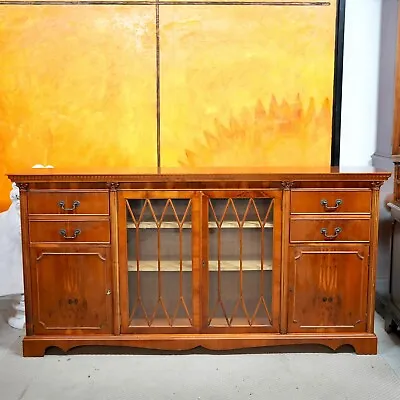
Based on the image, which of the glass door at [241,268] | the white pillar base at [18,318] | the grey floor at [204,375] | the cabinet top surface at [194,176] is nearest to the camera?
the grey floor at [204,375]

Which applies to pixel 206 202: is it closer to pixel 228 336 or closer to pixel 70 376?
pixel 228 336

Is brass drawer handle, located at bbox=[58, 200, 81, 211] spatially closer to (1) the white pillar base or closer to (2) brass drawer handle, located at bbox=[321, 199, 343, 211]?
(1) the white pillar base

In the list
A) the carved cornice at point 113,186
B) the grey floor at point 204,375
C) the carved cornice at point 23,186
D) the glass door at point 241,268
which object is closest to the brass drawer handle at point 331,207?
the glass door at point 241,268

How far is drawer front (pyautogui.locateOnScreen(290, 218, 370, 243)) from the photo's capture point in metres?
2.71

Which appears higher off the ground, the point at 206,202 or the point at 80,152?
the point at 80,152

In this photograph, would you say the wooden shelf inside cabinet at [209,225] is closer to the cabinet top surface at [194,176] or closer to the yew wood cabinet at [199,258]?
the yew wood cabinet at [199,258]

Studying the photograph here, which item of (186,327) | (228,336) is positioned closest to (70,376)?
(186,327)

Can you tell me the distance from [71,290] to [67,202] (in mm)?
431

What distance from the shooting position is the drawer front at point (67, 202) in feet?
8.77

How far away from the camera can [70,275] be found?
273 centimetres

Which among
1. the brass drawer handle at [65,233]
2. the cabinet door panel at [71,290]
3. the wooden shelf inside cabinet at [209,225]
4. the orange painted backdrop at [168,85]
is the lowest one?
the cabinet door panel at [71,290]

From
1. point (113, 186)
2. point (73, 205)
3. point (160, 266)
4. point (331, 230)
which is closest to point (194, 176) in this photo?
point (113, 186)

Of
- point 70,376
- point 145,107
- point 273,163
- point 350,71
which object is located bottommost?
point 70,376

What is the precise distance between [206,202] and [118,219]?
43 cm
